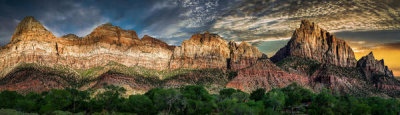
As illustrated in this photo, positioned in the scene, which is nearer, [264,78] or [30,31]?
[264,78]

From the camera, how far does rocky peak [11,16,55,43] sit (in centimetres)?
17438

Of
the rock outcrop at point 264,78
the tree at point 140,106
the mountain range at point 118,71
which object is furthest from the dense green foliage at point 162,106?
the rock outcrop at point 264,78

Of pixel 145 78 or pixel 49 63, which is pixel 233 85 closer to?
pixel 145 78

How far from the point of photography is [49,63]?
160250 millimetres

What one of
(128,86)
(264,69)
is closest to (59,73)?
(128,86)

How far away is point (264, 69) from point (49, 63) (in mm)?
131720

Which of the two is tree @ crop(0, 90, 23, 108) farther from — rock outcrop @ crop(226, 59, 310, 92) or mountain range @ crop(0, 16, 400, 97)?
rock outcrop @ crop(226, 59, 310, 92)

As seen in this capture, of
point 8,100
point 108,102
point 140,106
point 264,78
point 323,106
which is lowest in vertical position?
point 323,106

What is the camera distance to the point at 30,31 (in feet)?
576

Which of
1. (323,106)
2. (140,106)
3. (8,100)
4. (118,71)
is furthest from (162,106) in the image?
(118,71)

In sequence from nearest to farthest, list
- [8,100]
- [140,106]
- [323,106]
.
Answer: [323,106] < [140,106] < [8,100]

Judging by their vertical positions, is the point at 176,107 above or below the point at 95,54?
below

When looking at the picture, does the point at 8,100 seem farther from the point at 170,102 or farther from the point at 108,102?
the point at 170,102

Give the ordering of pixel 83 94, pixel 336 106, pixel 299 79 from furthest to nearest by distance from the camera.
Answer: pixel 299 79 → pixel 83 94 → pixel 336 106
